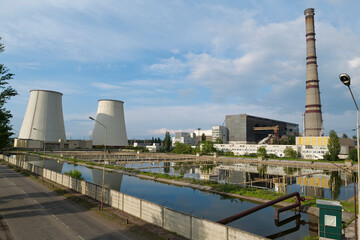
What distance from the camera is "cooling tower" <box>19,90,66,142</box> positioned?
72750 mm

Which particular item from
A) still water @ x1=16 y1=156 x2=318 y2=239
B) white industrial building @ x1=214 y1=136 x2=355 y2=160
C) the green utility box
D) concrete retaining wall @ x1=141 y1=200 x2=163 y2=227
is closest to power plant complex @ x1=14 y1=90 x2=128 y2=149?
still water @ x1=16 y1=156 x2=318 y2=239

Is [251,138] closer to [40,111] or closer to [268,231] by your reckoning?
[40,111]

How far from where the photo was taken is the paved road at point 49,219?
45.4 ft

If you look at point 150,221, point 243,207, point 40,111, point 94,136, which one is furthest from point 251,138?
point 150,221

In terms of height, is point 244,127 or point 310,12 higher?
point 310,12

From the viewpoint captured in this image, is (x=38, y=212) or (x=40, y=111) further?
(x=40, y=111)

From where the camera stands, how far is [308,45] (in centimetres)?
9400

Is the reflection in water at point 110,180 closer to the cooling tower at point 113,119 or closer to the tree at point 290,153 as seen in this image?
the cooling tower at point 113,119

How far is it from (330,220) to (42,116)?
264ft

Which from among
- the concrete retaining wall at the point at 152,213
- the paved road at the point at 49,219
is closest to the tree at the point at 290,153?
the concrete retaining wall at the point at 152,213

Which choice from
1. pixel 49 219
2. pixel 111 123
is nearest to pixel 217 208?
pixel 49 219

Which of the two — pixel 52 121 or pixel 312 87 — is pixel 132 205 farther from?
pixel 312 87

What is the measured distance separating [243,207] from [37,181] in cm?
2701

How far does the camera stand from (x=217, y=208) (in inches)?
941
